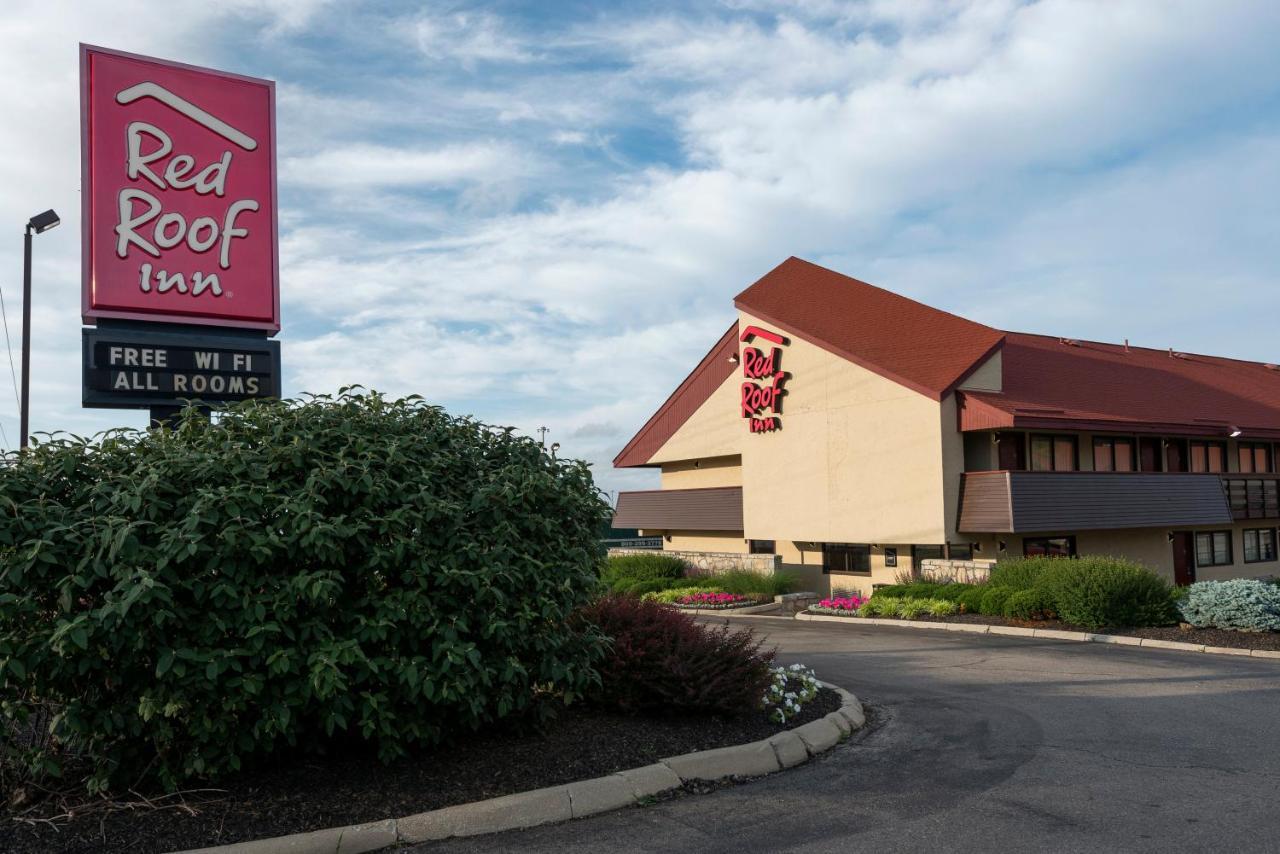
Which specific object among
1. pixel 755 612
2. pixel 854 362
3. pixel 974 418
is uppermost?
pixel 854 362

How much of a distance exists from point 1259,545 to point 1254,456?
3.20 m

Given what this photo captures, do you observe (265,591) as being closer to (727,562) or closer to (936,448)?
(936,448)

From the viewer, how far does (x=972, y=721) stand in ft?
35.6

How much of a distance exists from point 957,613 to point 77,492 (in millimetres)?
18509

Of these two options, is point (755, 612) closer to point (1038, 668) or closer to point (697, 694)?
point (1038, 668)

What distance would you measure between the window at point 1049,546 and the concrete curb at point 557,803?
19.3 metres

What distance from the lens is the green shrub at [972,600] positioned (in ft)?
70.8

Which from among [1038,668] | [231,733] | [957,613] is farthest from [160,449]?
[957,613]

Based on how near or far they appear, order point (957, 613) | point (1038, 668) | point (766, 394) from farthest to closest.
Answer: point (766, 394) < point (957, 613) < point (1038, 668)

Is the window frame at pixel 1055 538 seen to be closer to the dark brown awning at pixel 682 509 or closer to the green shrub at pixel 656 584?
the green shrub at pixel 656 584

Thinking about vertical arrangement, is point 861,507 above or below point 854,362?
below

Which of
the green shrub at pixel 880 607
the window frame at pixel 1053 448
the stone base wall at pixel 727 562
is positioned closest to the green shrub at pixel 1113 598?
the green shrub at pixel 880 607

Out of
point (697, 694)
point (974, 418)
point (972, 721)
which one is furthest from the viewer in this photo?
point (974, 418)

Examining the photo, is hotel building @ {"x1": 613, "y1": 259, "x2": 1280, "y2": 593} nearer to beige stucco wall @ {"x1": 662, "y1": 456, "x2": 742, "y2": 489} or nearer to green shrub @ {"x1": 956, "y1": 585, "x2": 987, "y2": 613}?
beige stucco wall @ {"x1": 662, "y1": 456, "x2": 742, "y2": 489}
